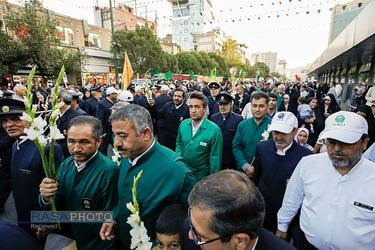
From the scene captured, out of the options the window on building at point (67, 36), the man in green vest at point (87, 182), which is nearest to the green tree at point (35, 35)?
the window on building at point (67, 36)

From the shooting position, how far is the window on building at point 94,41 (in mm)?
32750

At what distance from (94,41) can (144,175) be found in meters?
38.3

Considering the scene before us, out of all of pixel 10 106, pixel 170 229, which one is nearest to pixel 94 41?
pixel 10 106

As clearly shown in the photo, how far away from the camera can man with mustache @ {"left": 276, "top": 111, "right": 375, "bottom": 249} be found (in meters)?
1.71

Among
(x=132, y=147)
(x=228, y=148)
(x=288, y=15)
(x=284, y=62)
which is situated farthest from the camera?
(x=284, y=62)

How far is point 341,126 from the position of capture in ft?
6.04

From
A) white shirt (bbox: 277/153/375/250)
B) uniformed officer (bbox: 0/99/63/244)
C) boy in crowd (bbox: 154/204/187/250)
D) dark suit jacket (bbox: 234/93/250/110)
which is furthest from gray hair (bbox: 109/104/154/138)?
dark suit jacket (bbox: 234/93/250/110)

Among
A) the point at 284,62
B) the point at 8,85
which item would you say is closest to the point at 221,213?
the point at 8,85

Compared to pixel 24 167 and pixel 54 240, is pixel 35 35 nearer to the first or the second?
pixel 54 240

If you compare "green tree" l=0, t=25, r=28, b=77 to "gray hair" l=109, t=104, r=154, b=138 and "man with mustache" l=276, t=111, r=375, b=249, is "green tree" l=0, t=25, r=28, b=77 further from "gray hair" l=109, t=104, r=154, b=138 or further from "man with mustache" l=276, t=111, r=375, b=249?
"man with mustache" l=276, t=111, r=375, b=249

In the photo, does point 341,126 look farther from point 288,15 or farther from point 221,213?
point 288,15

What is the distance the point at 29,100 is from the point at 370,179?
9.53 ft

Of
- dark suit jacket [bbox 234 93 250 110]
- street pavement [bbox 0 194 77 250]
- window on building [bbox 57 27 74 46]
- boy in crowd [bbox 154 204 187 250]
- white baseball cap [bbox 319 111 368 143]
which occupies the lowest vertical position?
street pavement [bbox 0 194 77 250]

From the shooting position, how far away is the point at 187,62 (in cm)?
4294
